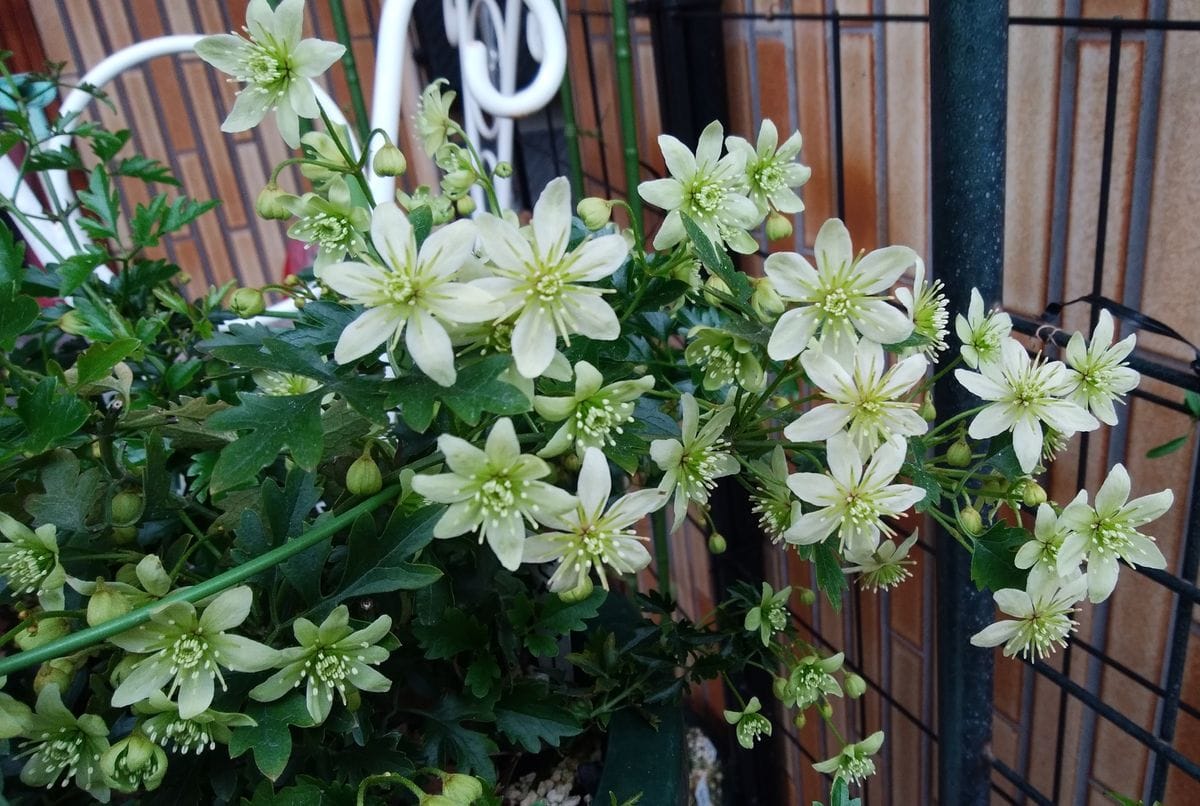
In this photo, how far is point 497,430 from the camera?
0.38 m

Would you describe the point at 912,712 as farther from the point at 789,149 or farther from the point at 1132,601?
the point at 789,149

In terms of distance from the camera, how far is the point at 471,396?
0.39 meters

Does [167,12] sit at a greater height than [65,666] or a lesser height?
greater

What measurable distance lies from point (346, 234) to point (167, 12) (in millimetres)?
1726

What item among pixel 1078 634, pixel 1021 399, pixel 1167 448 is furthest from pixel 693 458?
pixel 1078 634

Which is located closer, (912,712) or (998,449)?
(998,449)

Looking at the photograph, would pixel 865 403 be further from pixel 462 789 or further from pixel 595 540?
pixel 462 789

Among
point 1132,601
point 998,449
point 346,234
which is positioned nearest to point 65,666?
point 346,234

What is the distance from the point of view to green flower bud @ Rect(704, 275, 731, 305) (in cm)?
50

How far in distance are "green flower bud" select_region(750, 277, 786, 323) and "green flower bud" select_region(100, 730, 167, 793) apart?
1.21 ft

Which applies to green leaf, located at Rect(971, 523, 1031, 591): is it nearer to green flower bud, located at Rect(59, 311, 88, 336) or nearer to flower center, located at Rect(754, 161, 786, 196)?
flower center, located at Rect(754, 161, 786, 196)

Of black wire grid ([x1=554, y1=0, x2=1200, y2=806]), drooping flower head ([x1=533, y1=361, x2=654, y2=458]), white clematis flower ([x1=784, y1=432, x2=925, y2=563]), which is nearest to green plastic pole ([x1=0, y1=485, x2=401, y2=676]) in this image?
drooping flower head ([x1=533, y1=361, x2=654, y2=458])

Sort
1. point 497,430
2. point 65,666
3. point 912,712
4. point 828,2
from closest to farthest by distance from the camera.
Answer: point 497,430
point 65,666
point 828,2
point 912,712

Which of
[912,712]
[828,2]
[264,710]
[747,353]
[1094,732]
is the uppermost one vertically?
[828,2]
